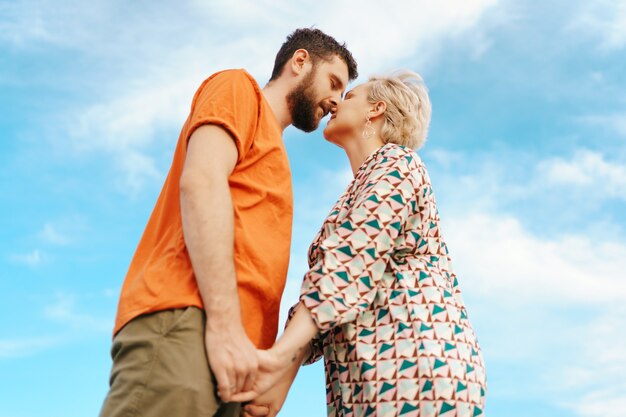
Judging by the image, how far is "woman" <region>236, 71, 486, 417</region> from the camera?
2818mm

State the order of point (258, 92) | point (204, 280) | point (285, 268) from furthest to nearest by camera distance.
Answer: point (258, 92), point (285, 268), point (204, 280)

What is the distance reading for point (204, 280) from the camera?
2635mm

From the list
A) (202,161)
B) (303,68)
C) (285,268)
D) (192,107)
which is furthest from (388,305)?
(303,68)

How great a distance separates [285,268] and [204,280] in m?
0.49

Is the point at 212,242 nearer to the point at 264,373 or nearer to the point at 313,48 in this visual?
the point at 264,373

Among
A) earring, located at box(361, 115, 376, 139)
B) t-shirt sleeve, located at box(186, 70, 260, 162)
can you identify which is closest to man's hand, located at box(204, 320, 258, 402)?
t-shirt sleeve, located at box(186, 70, 260, 162)

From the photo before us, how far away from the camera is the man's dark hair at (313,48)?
402cm

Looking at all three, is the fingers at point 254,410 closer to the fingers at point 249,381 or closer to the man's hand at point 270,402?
the man's hand at point 270,402

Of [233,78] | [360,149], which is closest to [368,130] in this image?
[360,149]

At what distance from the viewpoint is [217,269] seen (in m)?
2.64

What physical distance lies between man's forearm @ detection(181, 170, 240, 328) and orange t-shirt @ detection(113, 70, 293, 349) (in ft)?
0.28

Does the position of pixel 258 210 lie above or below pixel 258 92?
below

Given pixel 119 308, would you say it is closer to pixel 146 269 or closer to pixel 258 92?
pixel 146 269

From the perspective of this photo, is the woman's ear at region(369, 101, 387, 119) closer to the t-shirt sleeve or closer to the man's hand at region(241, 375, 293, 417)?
the t-shirt sleeve
